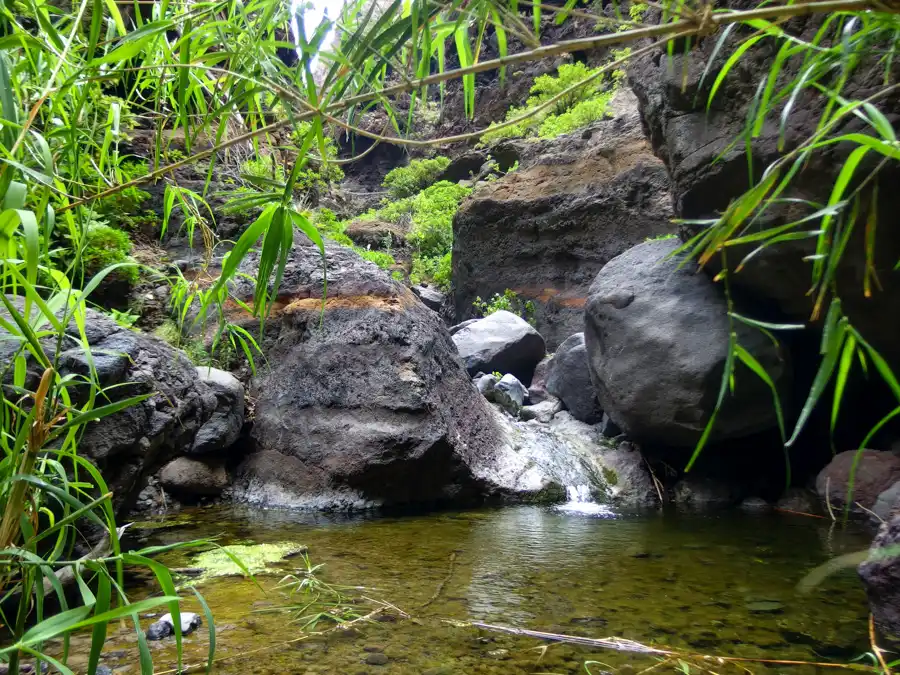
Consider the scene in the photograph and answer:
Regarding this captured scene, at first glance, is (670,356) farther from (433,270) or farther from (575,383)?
(433,270)

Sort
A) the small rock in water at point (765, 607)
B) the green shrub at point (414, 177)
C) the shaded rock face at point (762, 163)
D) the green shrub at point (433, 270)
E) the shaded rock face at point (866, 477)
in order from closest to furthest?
1. the small rock in water at point (765, 607)
2. the shaded rock face at point (762, 163)
3. the shaded rock face at point (866, 477)
4. the green shrub at point (433, 270)
5. the green shrub at point (414, 177)

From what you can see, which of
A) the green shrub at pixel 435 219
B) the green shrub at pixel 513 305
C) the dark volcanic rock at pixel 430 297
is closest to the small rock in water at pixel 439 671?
the green shrub at pixel 513 305

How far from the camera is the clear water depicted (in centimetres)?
162

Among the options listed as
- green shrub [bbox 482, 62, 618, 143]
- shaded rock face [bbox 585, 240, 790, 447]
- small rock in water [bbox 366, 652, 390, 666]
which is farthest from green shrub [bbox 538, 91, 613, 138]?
small rock in water [bbox 366, 652, 390, 666]

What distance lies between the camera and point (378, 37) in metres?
0.80

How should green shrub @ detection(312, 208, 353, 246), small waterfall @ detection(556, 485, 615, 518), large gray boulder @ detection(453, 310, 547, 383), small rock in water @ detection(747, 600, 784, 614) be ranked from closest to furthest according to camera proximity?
small rock in water @ detection(747, 600, 784, 614) < small waterfall @ detection(556, 485, 615, 518) < large gray boulder @ detection(453, 310, 547, 383) < green shrub @ detection(312, 208, 353, 246)

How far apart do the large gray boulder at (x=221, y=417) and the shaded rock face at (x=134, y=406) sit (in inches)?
47.4

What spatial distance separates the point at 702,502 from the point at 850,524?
1.04m

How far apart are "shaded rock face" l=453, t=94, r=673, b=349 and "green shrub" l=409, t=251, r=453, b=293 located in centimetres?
231

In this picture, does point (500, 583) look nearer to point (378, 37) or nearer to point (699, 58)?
point (378, 37)

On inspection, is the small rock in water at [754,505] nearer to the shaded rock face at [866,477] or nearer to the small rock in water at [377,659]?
the shaded rock face at [866,477]

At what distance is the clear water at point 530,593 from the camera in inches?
63.8

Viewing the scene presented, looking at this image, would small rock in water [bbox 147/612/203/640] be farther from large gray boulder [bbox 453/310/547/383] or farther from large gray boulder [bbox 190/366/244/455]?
large gray boulder [bbox 453/310/547/383]

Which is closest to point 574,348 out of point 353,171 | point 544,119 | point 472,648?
point 472,648
